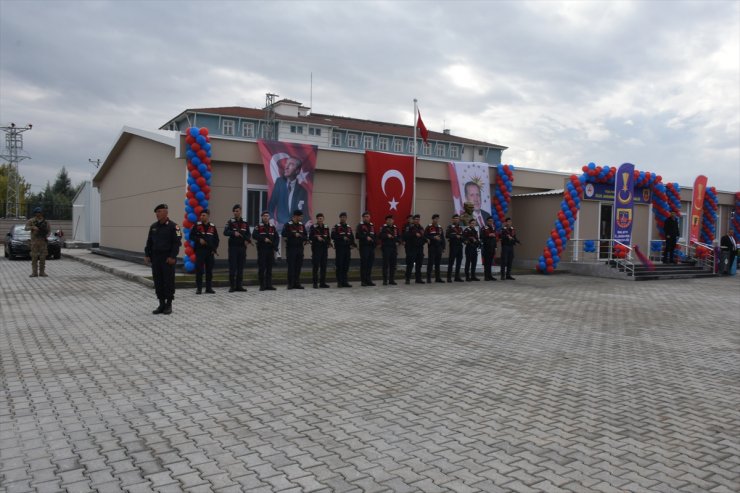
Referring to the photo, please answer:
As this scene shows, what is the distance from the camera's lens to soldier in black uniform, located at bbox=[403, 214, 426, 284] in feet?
47.6

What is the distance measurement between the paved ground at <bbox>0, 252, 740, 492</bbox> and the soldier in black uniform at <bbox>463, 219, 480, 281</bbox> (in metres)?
5.84

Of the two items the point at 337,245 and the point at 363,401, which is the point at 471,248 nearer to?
the point at 337,245

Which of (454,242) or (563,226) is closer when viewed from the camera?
(454,242)

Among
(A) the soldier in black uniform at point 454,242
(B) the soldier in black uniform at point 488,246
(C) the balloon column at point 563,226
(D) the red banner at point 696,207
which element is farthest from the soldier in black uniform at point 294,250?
(D) the red banner at point 696,207

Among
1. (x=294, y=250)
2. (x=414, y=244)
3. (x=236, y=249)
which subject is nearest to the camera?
(x=236, y=249)

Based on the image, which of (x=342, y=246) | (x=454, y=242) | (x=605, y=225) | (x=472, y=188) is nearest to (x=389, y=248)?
(x=342, y=246)

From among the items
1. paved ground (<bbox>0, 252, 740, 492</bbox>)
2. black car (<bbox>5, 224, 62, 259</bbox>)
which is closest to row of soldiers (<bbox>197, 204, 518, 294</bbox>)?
paved ground (<bbox>0, 252, 740, 492</bbox>)

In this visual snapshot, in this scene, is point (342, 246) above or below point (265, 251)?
above

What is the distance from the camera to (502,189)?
19.5 metres

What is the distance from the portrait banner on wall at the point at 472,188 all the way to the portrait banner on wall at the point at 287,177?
16.6 feet

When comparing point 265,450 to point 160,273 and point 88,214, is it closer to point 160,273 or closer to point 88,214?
point 160,273

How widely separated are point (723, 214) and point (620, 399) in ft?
81.2

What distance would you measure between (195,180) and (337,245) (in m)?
4.05

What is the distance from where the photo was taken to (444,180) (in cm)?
1877
